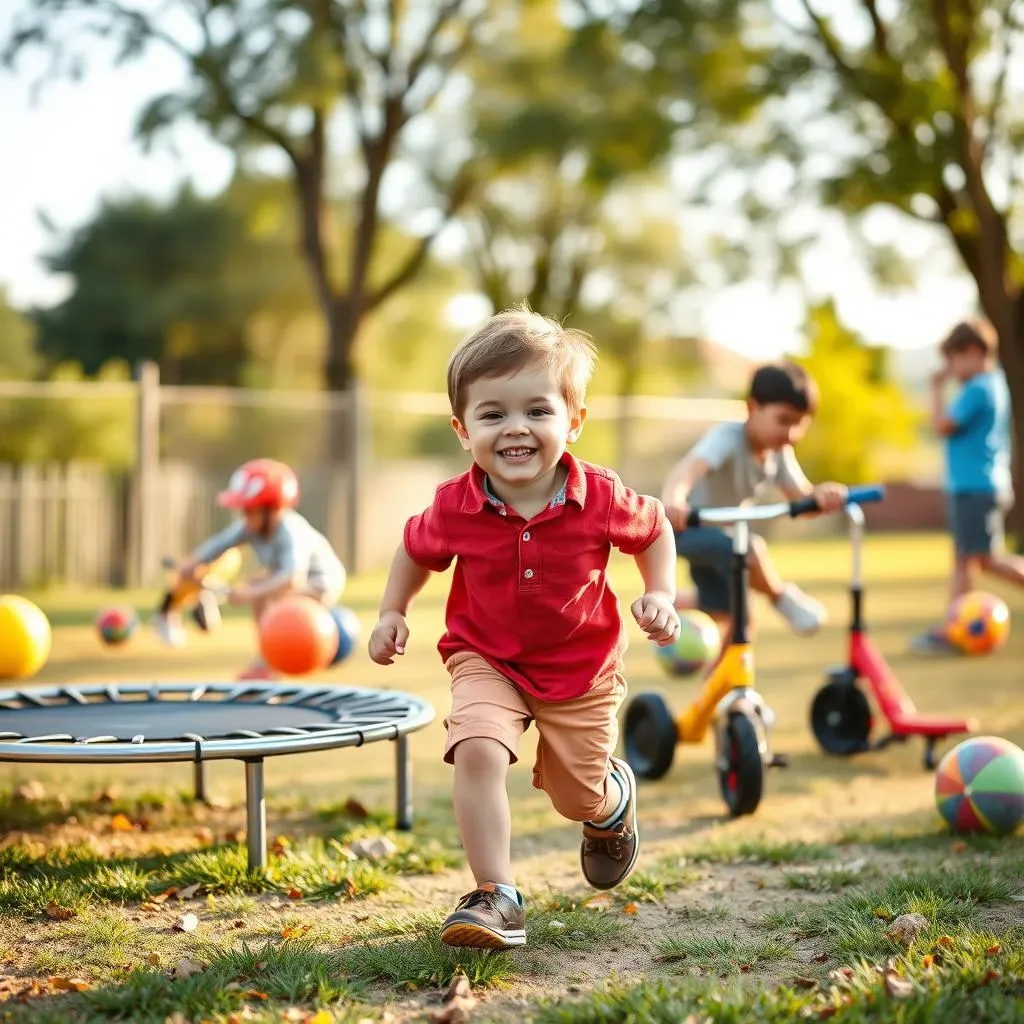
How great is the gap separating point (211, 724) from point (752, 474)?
2402 millimetres

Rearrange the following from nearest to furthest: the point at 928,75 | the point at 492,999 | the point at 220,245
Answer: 1. the point at 492,999
2. the point at 928,75
3. the point at 220,245

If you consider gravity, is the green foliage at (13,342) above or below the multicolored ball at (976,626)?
above

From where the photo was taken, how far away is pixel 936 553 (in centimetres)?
2002

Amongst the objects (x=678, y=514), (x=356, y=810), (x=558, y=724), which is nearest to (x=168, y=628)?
(x=356, y=810)

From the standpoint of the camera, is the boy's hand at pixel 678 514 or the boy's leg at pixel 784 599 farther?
the boy's leg at pixel 784 599

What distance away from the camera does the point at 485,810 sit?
3.14 meters

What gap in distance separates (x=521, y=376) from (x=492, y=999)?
4.60ft

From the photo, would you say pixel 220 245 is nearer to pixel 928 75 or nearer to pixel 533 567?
pixel 928 75

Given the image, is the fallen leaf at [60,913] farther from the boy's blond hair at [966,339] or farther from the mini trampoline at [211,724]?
the boy's blond hair at [966,339]

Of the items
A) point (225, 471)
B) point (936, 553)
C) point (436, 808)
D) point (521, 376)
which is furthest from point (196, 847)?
point (936, 553)

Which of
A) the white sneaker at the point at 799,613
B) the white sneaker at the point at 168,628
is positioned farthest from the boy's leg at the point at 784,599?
the white sneaker at the point at 168,628

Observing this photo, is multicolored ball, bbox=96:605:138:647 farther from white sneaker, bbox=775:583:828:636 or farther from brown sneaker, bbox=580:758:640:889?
brown sneaker, bbox=580:758:640:889

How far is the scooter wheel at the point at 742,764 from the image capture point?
15.5 feet

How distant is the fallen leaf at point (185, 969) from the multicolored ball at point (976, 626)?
6.87m
